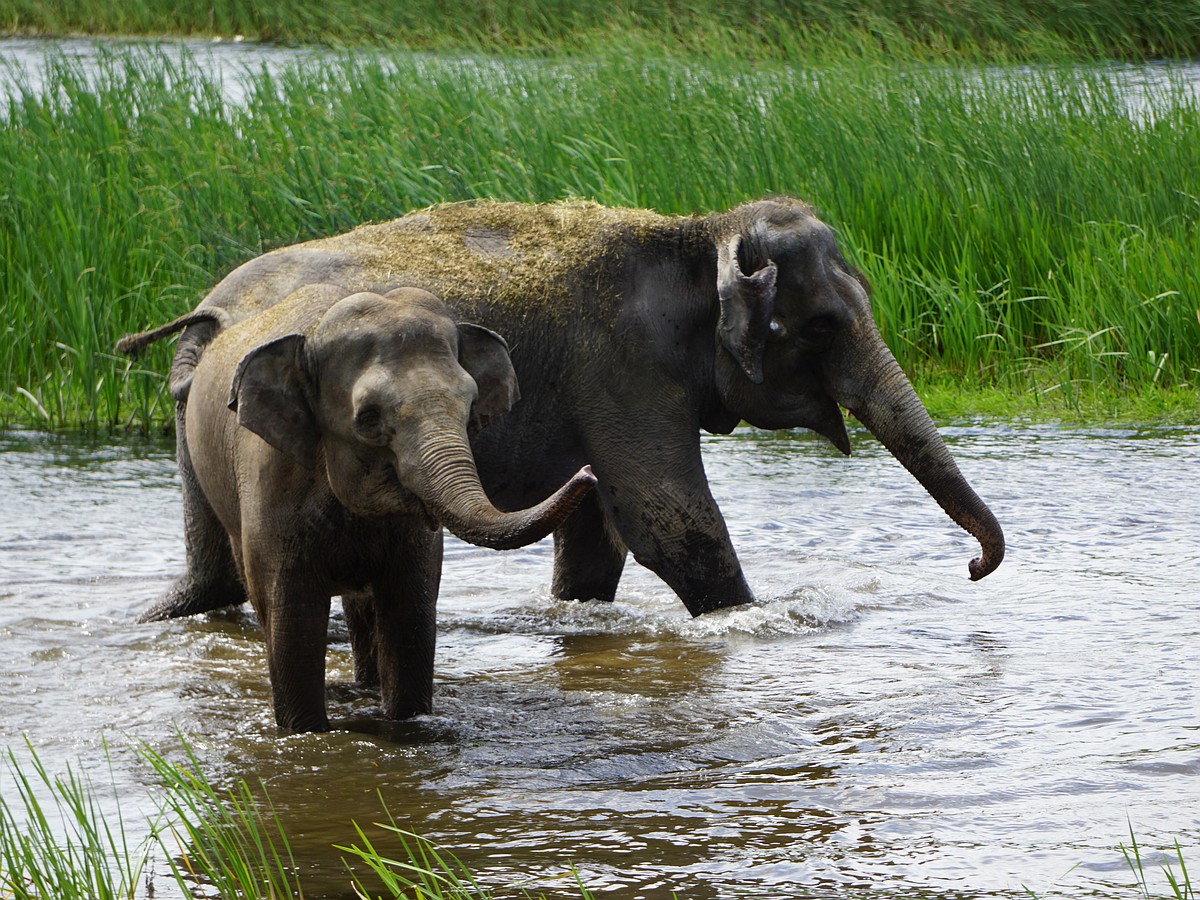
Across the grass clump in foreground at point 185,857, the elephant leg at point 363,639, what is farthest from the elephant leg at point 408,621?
the grass clump in foreground at point 185,857

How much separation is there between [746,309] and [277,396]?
216 cm

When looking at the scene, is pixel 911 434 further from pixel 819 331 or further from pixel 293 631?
pixel 293 631

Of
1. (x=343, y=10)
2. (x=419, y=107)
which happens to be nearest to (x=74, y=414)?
(x=419, y=107)

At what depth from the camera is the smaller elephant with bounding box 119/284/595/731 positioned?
4.43 meters

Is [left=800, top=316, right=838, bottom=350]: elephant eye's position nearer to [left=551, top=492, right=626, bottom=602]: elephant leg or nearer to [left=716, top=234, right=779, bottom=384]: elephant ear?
[left=716, top=234, right=779, bottom=384]: elephant ear

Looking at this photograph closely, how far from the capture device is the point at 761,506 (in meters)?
9.02

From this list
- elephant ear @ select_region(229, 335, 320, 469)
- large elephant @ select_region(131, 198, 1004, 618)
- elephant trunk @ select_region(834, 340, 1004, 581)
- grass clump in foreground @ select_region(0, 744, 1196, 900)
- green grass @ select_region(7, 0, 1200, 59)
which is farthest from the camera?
green grass @ select_region(7, 0, 1200, 59)

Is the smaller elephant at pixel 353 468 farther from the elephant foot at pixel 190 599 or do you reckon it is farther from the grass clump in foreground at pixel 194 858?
the elephant foot at pixel 190 599

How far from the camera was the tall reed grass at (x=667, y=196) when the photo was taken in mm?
10758

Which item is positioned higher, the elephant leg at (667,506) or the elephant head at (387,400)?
the elephant head at (387,400)

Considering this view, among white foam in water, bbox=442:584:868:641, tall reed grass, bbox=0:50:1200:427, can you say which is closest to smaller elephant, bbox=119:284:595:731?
white foam in water, bbox=442:584:868:641

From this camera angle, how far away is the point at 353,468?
470 centimetres

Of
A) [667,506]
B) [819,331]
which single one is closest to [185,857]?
[667,506]

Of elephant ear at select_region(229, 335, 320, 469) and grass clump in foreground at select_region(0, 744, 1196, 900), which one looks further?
elephant ear at select_region(229, 335, 320, 469)
